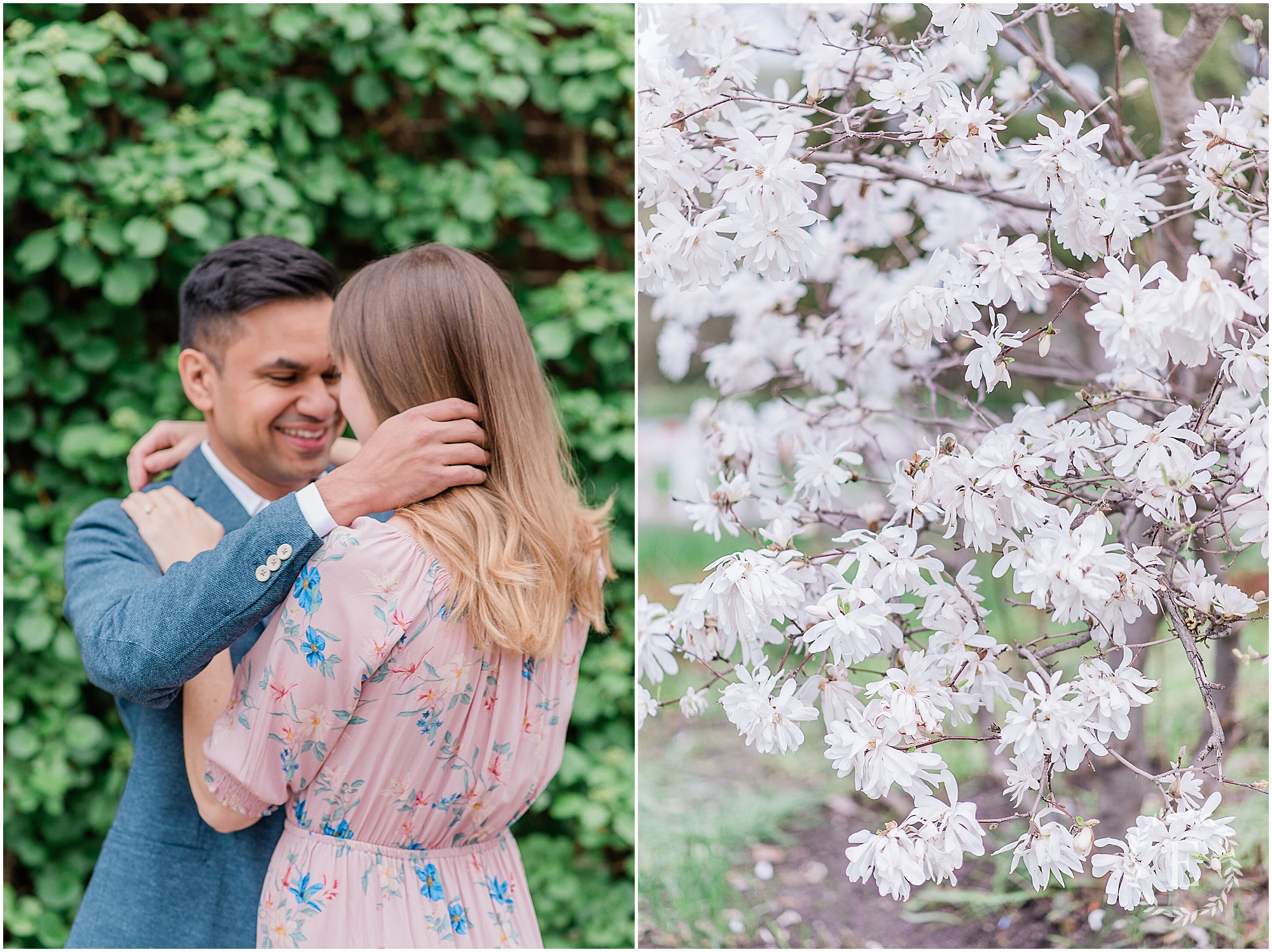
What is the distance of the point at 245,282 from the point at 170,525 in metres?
0.41

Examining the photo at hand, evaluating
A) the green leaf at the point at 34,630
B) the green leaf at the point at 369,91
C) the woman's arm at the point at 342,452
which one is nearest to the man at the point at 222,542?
the woman's arm at the point at 342,452

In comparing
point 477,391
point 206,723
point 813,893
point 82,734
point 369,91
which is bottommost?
point 813,893

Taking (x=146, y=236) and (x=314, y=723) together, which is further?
(x=146, y=236)

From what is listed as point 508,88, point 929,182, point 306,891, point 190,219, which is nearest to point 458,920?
point 306,891

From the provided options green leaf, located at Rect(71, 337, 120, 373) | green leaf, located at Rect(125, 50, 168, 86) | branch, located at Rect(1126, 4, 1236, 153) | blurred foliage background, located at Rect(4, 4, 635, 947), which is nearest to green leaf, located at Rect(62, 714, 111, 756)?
blurred foliage background, located at Rect(4, 4, 635, 947)

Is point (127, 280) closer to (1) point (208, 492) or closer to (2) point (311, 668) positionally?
(1) point (208, 492)

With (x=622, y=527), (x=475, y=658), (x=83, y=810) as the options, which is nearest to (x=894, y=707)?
(x=475, y=658)

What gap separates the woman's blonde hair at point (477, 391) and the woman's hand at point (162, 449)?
56 centimetres

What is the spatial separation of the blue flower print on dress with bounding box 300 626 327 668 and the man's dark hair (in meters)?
0.63

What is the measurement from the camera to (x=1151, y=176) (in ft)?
4.21

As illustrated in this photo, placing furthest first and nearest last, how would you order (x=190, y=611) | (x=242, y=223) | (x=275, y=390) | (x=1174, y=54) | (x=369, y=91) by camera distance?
1. (x=369, y=91)
2. (x=242, y=223)
3. (x=1174, y=54)
4. (x=275, y=390)
5. (x=190, y=611)

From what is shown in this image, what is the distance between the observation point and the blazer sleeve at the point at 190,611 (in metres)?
1.13

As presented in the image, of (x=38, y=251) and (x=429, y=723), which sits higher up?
(x=38, y=251)

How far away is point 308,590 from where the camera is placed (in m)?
1.14
